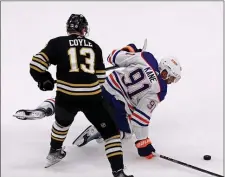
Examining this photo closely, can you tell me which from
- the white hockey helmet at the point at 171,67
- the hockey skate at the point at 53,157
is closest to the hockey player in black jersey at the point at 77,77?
the hockey skate at the point at 53,157

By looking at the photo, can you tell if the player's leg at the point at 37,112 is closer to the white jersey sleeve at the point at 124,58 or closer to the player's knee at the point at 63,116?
the player's knee at the point at 63,116

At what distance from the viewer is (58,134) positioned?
3371 millimetres

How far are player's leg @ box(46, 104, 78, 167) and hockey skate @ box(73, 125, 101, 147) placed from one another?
8.9 inches

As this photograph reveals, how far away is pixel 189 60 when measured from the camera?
540 centimetres

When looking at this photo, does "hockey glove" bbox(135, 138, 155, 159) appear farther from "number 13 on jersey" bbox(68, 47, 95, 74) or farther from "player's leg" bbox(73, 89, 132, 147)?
"number 13 on jersey" bbox(68, 47, 95, 74)

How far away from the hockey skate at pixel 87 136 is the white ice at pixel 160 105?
48 millimetres

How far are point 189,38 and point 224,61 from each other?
0.67m

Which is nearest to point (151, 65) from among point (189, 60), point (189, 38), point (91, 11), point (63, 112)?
point (63, 112)

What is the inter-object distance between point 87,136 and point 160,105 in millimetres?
985

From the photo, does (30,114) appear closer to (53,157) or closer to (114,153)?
(53,157)

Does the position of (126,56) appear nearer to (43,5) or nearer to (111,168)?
(111,168)

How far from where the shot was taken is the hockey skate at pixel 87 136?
373 cm

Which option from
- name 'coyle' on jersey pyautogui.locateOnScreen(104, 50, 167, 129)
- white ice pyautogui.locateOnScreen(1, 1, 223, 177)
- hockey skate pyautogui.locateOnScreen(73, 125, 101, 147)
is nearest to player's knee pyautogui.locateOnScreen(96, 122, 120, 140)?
white ice pyautogui.locateOnScreen(1, 1, 223, 177)

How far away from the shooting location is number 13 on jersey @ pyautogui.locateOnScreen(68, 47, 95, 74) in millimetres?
3102
